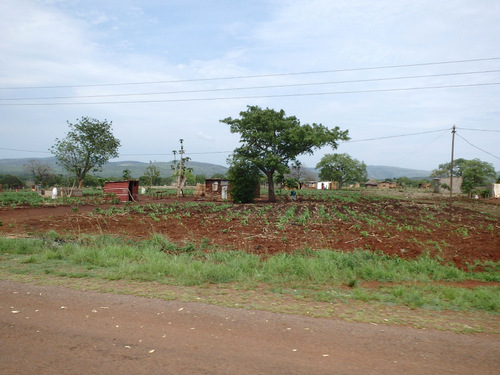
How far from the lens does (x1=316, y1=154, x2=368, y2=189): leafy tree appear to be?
87438 millimetres

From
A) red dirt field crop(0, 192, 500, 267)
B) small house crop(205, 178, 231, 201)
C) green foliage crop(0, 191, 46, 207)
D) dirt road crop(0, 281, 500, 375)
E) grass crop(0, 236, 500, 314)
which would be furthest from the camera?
small house crop(205, 178, 231, 201)

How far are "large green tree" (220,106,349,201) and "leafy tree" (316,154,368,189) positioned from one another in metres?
58.0

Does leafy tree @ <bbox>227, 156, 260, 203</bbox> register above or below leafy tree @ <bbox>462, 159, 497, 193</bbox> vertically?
below

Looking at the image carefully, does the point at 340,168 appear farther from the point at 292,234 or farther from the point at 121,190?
the point at 292,234

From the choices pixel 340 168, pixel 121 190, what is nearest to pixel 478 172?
pixel 340 168

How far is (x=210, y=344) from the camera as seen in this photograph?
4.18 m

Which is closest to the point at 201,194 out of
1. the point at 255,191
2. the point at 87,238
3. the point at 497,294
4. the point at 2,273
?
the point at 255,191

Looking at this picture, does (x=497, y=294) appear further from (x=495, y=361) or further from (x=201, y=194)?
(x=201, y=194)

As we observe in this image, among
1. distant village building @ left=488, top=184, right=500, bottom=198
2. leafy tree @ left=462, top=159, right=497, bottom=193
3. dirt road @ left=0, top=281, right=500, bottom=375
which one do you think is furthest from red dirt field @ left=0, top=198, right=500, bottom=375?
leafy tree @ left=462, top=159, right=497, bottom=193

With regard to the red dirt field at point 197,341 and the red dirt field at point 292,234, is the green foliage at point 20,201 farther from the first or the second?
the red dirt field at point 197,341

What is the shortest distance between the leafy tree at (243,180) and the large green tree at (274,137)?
86cm

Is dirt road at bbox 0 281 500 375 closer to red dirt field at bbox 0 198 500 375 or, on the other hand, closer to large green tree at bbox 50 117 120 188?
red dirt field at bbox 0 198 500 375

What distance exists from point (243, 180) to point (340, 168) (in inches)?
2406

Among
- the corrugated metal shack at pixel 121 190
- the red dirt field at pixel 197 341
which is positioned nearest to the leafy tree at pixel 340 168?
the corrugated metal shack at pixel 121 190
